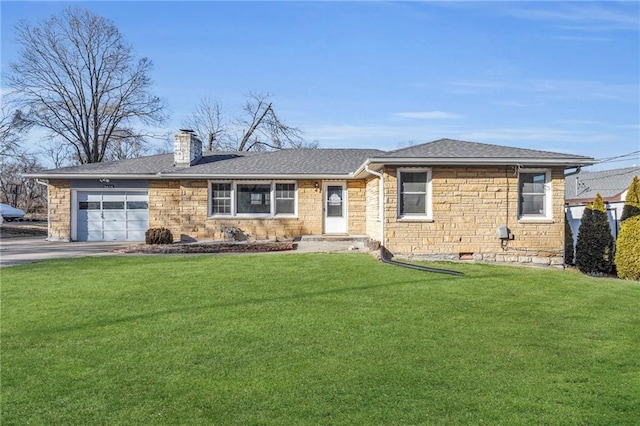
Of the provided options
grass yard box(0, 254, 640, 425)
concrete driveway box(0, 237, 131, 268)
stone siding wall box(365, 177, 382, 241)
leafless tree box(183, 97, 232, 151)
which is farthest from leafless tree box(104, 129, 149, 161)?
grass yard box(0, 254, 640, 425)

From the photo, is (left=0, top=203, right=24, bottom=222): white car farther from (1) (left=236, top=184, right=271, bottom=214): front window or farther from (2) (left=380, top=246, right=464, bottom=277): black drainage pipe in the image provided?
(2) (left=380, top=246, right=464, bottom=277): black drainage pipe

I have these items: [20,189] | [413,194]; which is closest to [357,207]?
[413,194]

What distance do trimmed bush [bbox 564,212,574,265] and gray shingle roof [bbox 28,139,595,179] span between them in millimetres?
1854

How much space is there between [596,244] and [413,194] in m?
4.95

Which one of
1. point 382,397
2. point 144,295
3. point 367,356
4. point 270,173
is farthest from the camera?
point 270,173

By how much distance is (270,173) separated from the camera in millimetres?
17422

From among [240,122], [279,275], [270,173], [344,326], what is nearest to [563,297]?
[344,326]

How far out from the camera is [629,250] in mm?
11281

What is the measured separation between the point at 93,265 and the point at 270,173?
7591 millimetres

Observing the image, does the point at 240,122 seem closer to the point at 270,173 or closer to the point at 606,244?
the point at 270,173

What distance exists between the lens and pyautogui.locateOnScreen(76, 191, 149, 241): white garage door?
1881cm

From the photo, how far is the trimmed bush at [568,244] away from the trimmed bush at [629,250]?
146cm

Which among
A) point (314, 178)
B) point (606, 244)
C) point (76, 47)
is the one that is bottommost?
point (606, 244)

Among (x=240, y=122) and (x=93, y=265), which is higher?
(x=240, y=122)
